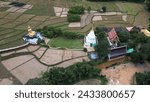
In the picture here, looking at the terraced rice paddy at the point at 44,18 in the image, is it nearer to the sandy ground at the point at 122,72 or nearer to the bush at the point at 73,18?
the bush at the point at 73,18

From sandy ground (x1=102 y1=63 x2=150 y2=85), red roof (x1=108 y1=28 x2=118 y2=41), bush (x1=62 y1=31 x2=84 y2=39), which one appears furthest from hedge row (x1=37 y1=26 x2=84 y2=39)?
sandy ground (x1=102 y1=63 x2=150 y2=85)

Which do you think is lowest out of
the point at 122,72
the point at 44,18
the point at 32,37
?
the point at 122,72

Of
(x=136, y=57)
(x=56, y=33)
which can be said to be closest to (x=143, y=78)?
(x=136, y=57)

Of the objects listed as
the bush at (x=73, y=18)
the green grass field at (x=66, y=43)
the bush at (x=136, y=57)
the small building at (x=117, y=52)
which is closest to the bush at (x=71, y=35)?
the green grass field at (x=66, y=43)

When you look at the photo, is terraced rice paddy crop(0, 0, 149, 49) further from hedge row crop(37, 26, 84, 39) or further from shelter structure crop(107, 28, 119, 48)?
shelter structure crop(107, 28, 119, 48)

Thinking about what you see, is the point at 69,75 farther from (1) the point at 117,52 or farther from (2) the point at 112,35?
(2) the point at 112,35
